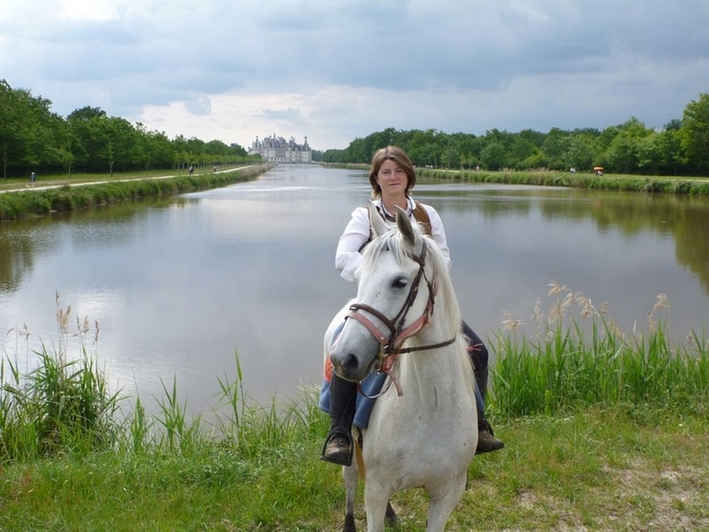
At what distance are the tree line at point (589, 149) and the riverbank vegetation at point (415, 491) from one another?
4727 centimetres

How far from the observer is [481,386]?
3.35 meters

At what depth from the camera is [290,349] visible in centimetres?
930

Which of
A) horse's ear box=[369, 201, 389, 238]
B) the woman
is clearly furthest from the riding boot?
horse's ear box=[369, 201, 389, 238]

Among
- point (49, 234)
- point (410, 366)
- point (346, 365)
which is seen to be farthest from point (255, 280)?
point (346, 365)

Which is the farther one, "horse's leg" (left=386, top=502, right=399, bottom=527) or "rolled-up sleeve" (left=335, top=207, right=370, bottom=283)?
"horse's leg" (left=386, top=502, right=399, bottom=527)

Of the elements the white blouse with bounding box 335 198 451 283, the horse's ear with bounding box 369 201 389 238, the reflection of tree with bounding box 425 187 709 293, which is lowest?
the reflection of tree with bounding box 425 187 709 293

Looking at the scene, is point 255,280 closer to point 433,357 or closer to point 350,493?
point 350,493

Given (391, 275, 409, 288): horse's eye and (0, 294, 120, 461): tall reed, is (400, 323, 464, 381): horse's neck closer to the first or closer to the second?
(391, 275, 409, 288): horse's eye

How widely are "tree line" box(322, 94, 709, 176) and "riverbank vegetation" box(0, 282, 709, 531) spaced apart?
4727 centimetres

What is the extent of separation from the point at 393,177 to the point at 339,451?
1.43m

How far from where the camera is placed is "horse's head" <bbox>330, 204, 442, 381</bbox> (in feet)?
6.90

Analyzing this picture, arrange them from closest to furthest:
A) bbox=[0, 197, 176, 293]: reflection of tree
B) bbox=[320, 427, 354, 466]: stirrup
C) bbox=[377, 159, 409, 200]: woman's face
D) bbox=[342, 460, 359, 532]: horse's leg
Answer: bbox=[320, 427, 354, 466]: stirrup, bbox=[377, 159, 409, 200]: woman's face, bbox=[342, 460, 359, 532]: horse's leg, bbox=[0, 197, 176, 293]: reflection of tree

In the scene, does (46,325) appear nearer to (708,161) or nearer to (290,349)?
(290,349)

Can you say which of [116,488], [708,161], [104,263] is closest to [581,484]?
[116,488]
